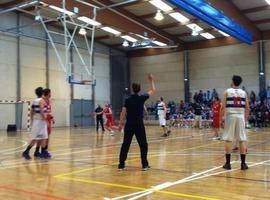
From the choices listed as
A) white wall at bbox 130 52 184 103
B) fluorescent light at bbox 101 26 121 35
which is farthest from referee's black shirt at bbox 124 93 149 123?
white wall at bbox 130 52 184 103

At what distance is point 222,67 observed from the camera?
3156 centimetres

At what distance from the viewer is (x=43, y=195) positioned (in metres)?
5.28

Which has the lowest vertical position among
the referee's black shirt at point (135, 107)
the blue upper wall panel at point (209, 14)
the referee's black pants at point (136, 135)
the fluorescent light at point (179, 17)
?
the referee's black pants at point (136, 135)

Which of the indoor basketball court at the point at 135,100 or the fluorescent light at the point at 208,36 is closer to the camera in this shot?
the indoor basketball court at the point at 135,100

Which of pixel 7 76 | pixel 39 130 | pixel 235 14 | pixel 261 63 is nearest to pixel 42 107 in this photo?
pixel 39 130

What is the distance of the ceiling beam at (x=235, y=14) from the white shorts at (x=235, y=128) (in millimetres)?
13731

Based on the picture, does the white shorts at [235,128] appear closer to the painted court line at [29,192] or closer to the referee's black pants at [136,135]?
the referee's black pants at [136,135]

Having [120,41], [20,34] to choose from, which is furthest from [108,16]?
[120,41]

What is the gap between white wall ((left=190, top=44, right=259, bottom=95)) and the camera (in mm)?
30297

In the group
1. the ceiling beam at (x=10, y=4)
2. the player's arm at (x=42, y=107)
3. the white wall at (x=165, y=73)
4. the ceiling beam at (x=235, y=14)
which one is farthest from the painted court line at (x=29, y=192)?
the white wall at (x=165, y=73)

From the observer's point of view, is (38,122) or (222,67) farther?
(222,67)

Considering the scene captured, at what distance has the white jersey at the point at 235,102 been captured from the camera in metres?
7.36

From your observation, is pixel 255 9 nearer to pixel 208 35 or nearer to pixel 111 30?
pixel 208 35

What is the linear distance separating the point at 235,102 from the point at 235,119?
0.34 metres
